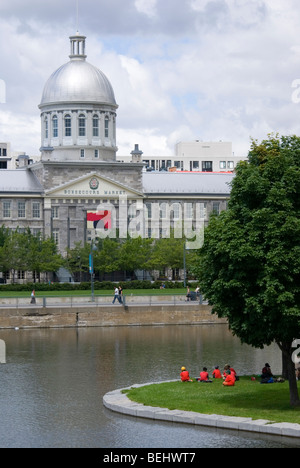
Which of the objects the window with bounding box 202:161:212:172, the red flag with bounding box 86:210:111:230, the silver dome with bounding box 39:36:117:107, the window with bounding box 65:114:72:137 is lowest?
the red flag with bounding box 86:210:111:230

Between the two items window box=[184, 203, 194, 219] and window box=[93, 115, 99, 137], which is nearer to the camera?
window box=[184, 203, 194, 219]

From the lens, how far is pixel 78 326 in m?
66.6

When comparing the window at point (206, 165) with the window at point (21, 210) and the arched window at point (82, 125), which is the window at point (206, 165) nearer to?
the arched window at point (82, 125)

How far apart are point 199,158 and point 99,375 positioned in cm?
14138

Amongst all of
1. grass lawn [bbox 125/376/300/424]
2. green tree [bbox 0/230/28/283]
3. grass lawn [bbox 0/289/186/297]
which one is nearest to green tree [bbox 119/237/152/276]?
green tree [bbox 0/230/28/283]

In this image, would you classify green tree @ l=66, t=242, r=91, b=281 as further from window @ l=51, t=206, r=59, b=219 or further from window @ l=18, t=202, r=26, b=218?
window @ l=18, t=202, r=26, b=218

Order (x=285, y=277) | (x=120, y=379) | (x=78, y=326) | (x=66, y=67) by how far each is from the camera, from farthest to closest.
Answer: (x=66, y=67) → (x=78, y=326) → (x=120, y=379) → (x=285, y=277)

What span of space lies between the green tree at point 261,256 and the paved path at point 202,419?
3014 mm

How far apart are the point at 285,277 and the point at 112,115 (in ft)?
296

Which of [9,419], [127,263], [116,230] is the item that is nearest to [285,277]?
[9,419]

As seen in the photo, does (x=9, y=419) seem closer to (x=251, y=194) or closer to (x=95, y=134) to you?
(x=251, y=194)

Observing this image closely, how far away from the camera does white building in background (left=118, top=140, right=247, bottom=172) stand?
182 metres

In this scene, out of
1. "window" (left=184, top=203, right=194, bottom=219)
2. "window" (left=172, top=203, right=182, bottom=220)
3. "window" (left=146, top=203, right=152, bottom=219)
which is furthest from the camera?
"window" (left=184, top=203, right=194, bottom=219)

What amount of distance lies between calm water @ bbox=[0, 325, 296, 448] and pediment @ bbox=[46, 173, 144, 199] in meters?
47.9
